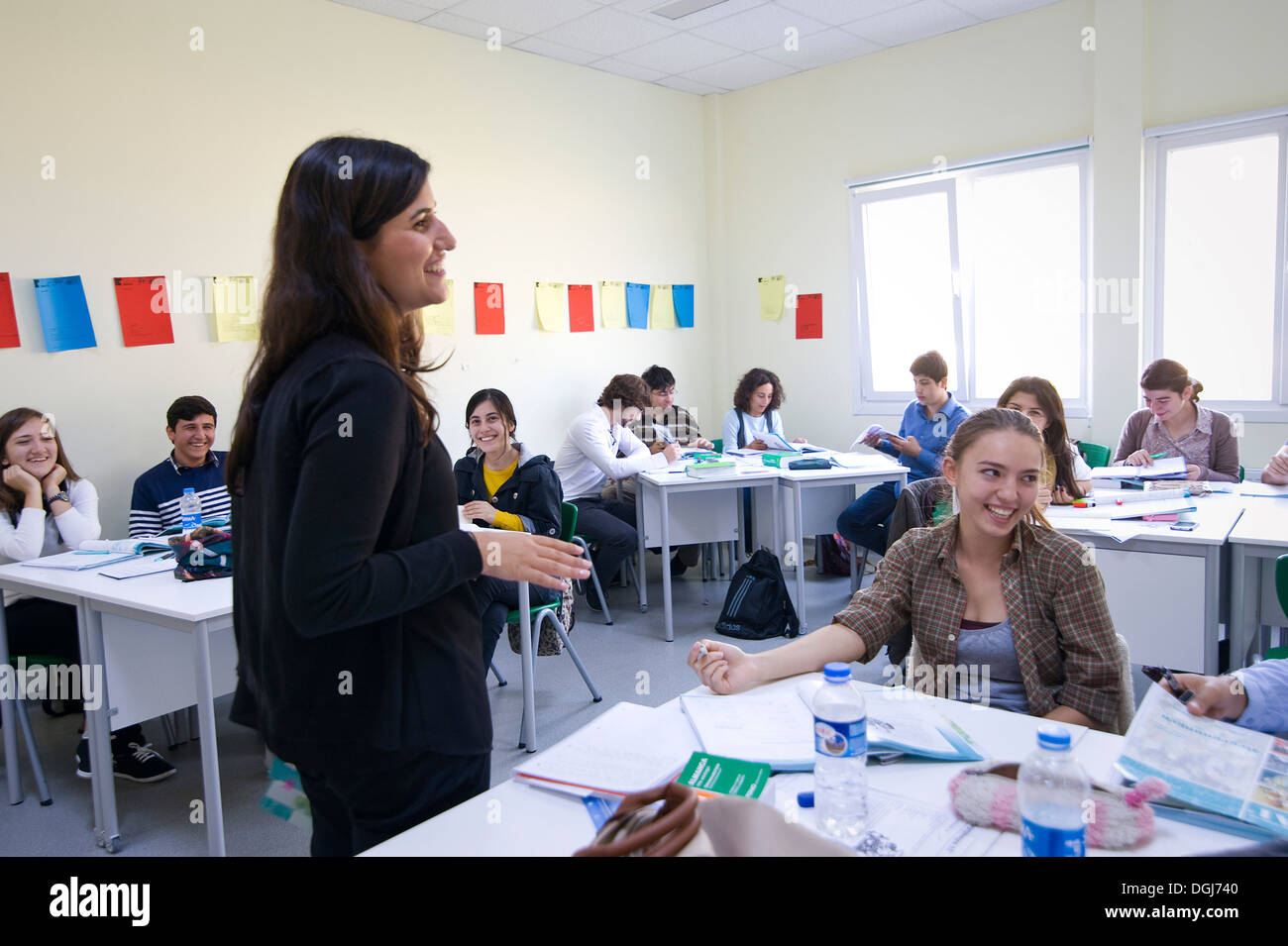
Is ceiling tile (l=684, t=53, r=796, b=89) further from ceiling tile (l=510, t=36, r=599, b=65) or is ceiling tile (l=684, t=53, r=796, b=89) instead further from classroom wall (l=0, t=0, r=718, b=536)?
ceiling tile (l=510, t=36, r=599, b=65)

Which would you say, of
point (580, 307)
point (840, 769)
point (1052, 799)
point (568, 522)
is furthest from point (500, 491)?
point (1052, 799)

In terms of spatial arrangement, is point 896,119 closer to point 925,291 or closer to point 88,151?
point 925,291

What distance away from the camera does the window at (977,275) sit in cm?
557

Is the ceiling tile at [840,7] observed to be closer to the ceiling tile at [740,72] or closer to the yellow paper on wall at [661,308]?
the ceiling tile at [740,72]

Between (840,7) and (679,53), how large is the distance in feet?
3.73

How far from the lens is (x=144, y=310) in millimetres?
4121

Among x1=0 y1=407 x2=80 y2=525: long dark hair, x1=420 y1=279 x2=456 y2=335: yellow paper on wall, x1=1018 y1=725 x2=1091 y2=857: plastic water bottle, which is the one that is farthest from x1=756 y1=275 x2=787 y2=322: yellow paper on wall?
x1=1018 y1=725 x2=1091 y2=857: plastic water bottle

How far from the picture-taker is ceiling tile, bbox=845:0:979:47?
5.39 m

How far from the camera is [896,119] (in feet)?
20.0

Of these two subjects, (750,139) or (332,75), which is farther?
(750,139)

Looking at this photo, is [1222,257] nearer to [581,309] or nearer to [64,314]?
[581,309]
